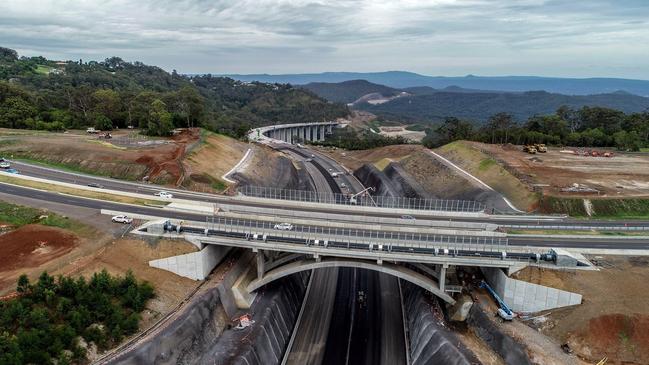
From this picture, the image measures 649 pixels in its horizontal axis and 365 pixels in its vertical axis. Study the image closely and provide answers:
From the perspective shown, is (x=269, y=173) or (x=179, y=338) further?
(x=269, y=173)

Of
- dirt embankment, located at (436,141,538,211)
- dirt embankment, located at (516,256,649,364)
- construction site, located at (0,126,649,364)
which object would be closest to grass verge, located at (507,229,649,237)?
construction site, located at (0,126,649,364)

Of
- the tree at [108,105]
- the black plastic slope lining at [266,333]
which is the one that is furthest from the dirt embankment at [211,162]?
the tree at [108,105]

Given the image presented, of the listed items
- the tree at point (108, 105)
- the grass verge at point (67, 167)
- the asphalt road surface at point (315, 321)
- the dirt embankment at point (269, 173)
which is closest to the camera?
the asphalt road surface at point (315, 321)

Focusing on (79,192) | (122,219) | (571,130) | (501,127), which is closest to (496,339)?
(122,219)

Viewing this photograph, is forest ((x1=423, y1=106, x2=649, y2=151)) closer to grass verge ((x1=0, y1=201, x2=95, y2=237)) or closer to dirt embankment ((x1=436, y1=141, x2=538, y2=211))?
dirt embankment ((x1=436, y1=141, x2=538, y2=211))

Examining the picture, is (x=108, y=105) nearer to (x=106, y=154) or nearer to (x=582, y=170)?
(x=106, y=154)

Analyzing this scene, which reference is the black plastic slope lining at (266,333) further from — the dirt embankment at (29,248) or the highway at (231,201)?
the dirt embankment at (29,248)

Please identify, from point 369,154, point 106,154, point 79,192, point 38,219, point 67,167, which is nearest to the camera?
point 38,219
